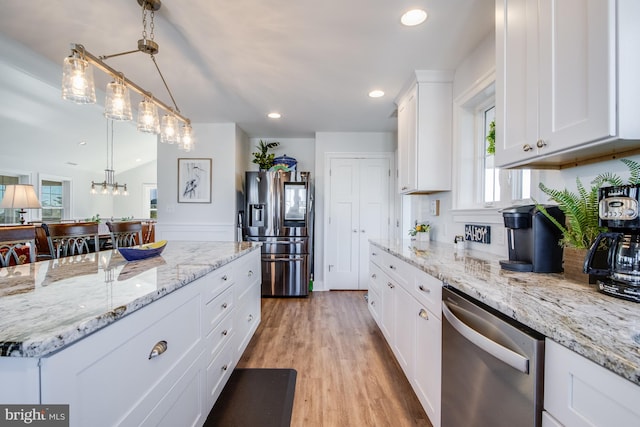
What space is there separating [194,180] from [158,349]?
346 centimetres

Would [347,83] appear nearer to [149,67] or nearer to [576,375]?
[149,67]

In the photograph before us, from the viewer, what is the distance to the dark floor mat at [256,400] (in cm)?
158

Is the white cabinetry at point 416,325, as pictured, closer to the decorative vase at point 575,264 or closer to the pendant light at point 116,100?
the decorative vase at point 575,264

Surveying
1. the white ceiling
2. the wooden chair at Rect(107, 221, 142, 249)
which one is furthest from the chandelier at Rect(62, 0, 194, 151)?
the wooden chair at Rect(107, 221, 142, 249)

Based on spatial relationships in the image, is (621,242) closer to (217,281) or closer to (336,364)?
(217,281)

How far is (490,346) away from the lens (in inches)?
33.4

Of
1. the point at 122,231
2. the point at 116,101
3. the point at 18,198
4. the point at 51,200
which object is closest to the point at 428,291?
the point at 116,101

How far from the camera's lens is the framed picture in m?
4.02

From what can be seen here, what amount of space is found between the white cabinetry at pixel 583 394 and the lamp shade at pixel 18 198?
503 centimetres

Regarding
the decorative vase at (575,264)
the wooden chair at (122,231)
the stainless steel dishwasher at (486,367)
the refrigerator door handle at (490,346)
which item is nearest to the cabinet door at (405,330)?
the stainless steel dishwasher at (486,367)

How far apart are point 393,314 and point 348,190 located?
98.7 inches

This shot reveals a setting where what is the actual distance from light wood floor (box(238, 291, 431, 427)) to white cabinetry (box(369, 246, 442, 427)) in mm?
200

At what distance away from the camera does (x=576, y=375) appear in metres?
0.61

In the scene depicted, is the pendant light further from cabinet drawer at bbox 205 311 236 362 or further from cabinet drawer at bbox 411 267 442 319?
cabinet drawer at bbox 411 267 442 319
